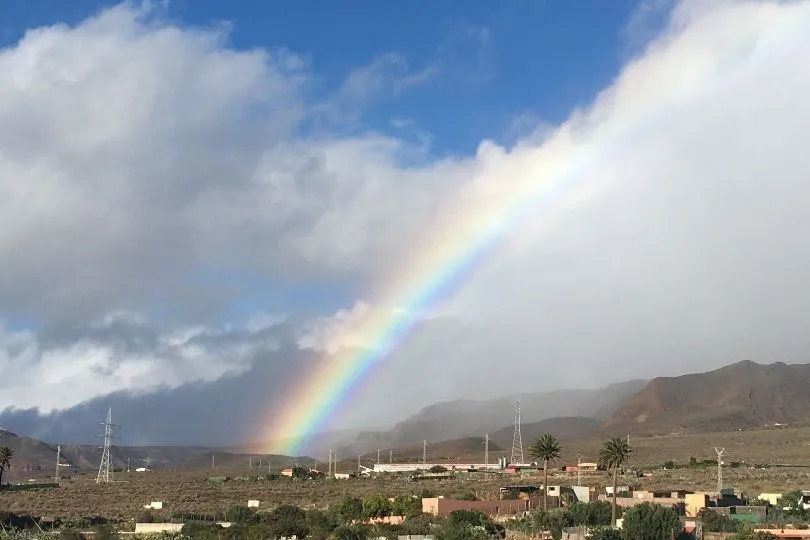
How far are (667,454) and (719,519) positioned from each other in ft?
338

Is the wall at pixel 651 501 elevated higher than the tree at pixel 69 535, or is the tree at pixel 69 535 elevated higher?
the wall at pixel 651 501

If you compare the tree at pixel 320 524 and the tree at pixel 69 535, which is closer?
the tree at pixel 69 535

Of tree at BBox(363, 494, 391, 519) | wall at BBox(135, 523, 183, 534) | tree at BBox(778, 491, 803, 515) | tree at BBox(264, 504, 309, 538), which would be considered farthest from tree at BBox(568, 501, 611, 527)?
wall at BBox(135, 523, 183, 534)

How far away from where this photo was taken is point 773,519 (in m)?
60.2

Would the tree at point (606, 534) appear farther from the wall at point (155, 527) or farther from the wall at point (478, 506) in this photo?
the wall at point (155, 527)

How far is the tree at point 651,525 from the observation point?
49875 mm

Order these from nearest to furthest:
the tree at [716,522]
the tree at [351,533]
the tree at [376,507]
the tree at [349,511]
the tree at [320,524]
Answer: the tree at [351,533], the tree at [716,522], the tree at [320,524], the tree at [349,511], the tree at [376,507]

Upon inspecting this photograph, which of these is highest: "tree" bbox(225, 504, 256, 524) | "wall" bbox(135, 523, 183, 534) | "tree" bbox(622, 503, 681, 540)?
"tree" bbox(622, 503, 681, 540)

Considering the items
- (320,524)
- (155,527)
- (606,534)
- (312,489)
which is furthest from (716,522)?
(312,489)

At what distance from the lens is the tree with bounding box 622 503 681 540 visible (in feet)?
164

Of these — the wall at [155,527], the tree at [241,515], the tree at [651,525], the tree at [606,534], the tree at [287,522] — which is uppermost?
the tree at [651,525]

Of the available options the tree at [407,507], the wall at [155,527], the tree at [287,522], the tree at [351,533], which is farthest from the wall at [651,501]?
the wall at [155,527]

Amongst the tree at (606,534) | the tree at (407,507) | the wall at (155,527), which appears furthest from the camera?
the tree at (407,507)

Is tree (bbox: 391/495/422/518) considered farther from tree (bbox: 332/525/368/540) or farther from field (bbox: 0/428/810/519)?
tree (bbox: 332/525/368/540)
